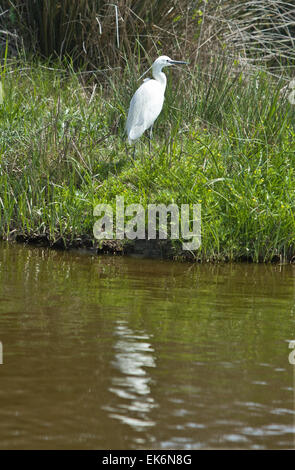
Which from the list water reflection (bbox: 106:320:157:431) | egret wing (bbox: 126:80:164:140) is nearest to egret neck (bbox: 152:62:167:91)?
egret wing (bbox: 126:80:164:140)

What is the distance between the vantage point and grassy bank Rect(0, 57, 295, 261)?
5.48 meters

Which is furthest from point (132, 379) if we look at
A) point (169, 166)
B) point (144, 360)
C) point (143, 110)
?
point (143, 110)

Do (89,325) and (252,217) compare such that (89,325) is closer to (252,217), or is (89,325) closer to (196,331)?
(196,331)

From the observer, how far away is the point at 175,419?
268cm

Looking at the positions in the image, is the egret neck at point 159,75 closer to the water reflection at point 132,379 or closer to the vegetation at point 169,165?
Answer: the vegetation at point 169,165

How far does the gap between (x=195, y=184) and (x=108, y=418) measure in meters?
3.27

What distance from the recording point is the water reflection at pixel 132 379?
2.70 meters

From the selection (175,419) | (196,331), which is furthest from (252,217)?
(175,419)

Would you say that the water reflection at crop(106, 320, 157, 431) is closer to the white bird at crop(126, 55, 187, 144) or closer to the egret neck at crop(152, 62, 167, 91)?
the white bird at crop(126, 55, 187, 144)

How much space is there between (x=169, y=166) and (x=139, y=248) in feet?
2.62

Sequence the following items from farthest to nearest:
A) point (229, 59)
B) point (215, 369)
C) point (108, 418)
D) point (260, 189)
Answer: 1. point (229, 59)
2. point (260, 189)
3. point (215, 369)
4. point (108, 418)

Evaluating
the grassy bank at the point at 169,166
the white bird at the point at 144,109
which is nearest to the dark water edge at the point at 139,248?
the grassy bank at the point at 169,166

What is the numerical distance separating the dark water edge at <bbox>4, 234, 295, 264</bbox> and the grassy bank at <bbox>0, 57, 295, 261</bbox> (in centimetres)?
2
